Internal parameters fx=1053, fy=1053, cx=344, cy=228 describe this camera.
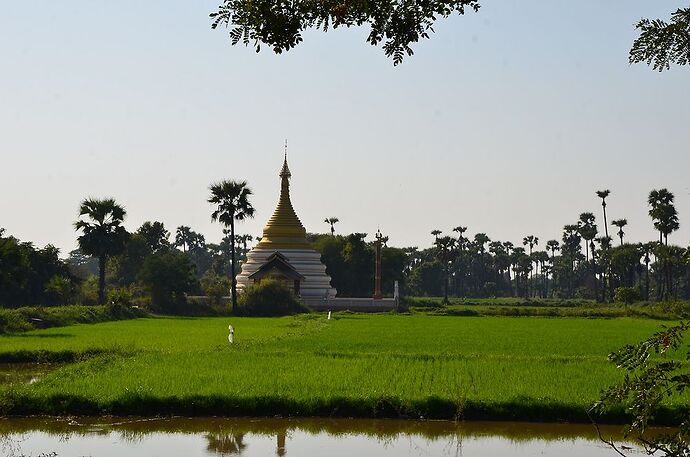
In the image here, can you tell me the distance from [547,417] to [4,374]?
1171 cm

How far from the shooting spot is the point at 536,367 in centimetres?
2150

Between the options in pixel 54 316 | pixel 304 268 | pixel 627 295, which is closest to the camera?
pixel 54 316

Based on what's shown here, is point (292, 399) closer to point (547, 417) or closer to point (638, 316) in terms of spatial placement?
point (547, 417)

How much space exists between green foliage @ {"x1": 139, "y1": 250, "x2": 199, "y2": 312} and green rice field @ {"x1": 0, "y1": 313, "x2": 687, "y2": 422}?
23004mm

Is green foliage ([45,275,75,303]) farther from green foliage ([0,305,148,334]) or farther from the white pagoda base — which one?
the white pagoda base

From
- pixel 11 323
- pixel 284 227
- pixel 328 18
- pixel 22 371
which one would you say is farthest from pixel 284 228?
pixel 328 18

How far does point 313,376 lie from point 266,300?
120 feet

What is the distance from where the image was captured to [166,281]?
2191 inches

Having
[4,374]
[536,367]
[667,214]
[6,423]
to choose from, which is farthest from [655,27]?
[667,214]

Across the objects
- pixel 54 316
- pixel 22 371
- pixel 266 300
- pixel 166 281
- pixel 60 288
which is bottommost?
pixel 22 371

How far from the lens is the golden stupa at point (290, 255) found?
215ft

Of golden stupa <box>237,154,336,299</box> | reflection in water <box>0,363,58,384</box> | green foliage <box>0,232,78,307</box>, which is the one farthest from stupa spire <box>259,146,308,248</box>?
reflection in water <box>0,363,58,384</box>

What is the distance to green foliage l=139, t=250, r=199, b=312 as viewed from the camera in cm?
5541

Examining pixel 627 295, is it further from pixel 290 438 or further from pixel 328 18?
pixel 328 18
